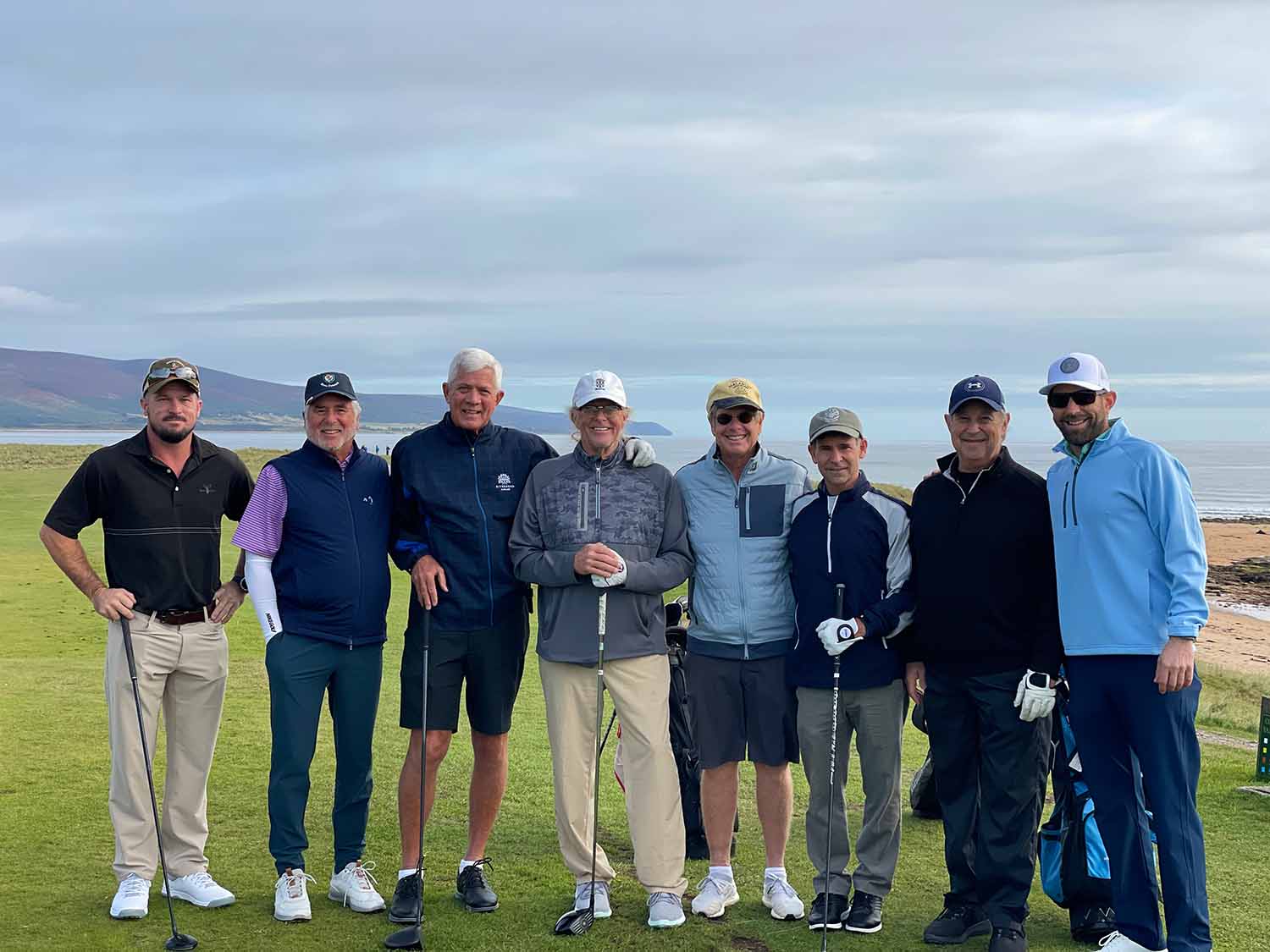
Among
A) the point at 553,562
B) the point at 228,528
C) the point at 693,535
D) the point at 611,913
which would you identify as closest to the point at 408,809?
the point at 611,913

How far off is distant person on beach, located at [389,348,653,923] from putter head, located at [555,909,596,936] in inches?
18.6

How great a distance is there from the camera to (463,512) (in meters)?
6.10

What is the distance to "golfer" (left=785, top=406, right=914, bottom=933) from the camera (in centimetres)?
584

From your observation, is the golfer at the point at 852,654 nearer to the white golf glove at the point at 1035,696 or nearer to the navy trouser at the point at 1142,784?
the white golf glove at the point at 1035,696

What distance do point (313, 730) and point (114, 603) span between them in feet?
3.67

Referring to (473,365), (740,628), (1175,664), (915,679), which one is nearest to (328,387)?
(473,365)

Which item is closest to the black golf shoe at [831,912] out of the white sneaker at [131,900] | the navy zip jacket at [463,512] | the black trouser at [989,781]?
the black trouser at [989,781]

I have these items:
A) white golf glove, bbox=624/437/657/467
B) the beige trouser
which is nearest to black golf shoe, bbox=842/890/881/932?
white golf glove, bbox=624/437/657/467

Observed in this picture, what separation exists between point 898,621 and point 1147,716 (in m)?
1.14

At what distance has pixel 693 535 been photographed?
6.09 meters

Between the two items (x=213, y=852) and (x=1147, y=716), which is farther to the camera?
(x=213, y=852)

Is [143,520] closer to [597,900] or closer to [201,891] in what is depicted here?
[201,891]

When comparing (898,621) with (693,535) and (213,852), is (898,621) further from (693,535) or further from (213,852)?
(213,852)

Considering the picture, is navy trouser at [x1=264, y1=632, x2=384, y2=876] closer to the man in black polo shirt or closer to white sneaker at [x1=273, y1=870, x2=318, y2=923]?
white sneaker at [x1=273, y1=870, x2=318, y2=923]
